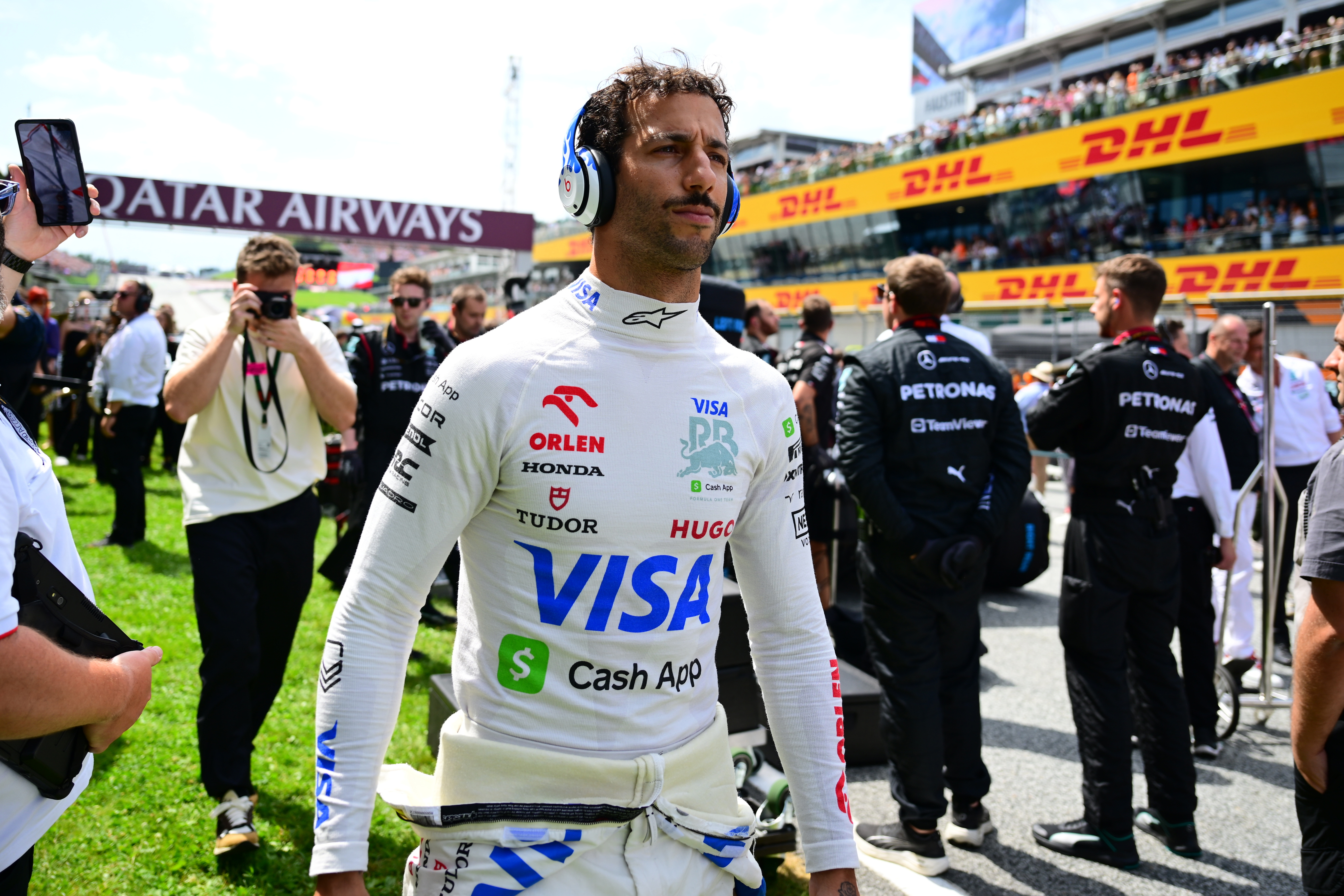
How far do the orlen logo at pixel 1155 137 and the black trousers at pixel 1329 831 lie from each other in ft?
76.9

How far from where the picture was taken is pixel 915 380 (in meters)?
3.50

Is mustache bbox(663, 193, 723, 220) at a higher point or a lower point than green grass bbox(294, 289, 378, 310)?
lower

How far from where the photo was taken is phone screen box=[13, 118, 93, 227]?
158 cm

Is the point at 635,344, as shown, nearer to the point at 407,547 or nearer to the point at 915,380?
the point at 407,547

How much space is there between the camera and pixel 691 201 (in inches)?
64.3

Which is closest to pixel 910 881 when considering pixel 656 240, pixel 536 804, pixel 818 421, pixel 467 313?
pixel 536 804

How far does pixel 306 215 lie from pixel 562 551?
20.7m

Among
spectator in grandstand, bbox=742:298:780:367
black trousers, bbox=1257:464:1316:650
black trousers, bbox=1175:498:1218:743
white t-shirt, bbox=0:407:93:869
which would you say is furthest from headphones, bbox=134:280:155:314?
black trousers, bbox=1257:464:1316:650

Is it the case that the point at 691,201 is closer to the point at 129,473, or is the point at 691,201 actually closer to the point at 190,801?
the point at 190,801

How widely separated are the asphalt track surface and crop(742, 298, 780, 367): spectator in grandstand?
2759mm

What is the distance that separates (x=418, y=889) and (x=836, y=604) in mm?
4983

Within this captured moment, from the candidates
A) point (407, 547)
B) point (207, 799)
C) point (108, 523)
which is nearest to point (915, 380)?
point (407, 547)

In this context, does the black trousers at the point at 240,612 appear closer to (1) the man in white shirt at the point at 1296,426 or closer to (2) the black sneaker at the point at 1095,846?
(2) the black sneaker at the point at 1095,846

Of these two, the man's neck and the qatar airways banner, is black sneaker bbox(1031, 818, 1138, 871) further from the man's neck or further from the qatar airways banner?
the qatar airways banner
